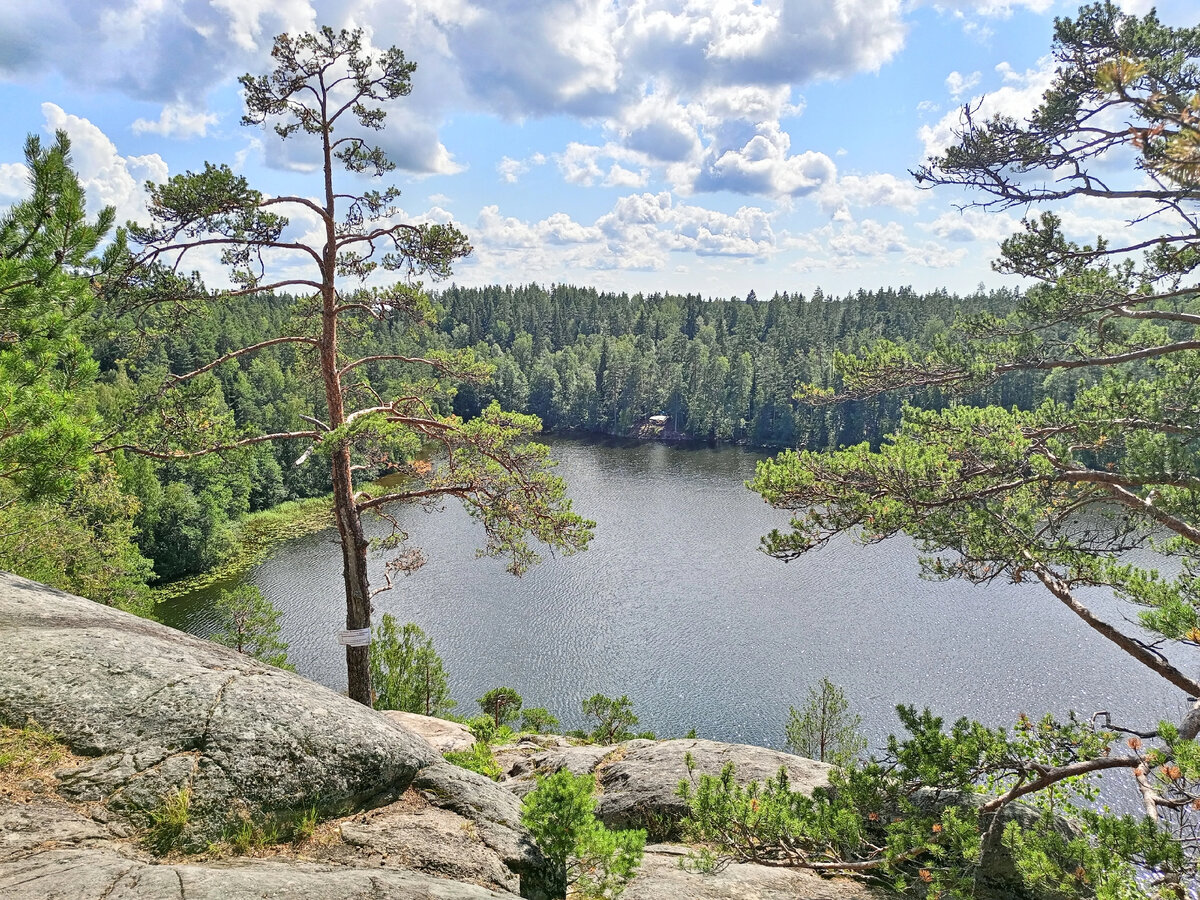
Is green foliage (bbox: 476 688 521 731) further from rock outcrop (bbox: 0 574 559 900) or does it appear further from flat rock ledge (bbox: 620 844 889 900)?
rock outcrop (bbox: 0 574 559 900)

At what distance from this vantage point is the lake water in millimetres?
23484

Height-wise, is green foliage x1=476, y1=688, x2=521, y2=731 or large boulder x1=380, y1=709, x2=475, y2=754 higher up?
large boulder x1=380, y1=709, x2=475, y2=754

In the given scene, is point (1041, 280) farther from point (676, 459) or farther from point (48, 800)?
point (676, 459)

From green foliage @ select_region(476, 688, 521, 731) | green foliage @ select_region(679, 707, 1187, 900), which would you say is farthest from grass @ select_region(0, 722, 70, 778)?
green foliage @ select_region(476, 688, 521, 731)

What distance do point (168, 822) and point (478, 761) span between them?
5.18 meters

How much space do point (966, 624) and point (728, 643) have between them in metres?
10.8

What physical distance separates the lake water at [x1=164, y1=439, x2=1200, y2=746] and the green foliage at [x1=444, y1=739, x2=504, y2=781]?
11.8m

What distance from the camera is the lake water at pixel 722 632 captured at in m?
23.5

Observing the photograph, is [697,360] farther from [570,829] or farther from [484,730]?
[570,829]

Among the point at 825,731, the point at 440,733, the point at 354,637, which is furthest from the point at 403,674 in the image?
the point at 825,731

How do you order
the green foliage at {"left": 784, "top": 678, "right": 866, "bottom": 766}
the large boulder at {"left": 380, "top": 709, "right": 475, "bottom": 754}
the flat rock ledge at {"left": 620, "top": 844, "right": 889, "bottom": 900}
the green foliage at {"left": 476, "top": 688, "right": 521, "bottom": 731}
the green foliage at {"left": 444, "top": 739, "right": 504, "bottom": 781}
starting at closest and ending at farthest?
the flat rock ledge at {"left": 620, "top": 844, "right": 889, "bottom": 900}
the green foliage at {"left": 444, "top": 739, "right": 504, "bottom": 781}
the large boulder at {"left": 380, "top": 709, "right": 475, "bottom": 754}
the green foliage at {"left": 476, "top": 688, "right": 521, "bottom": 731}
the green foliage at {"left": 784, "top": 678, "right": 866, "bottom": 766}

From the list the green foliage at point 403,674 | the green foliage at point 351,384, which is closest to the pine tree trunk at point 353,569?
the green foliage at point 351,384

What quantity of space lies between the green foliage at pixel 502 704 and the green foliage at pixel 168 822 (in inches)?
530

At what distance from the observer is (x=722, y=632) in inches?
1131
